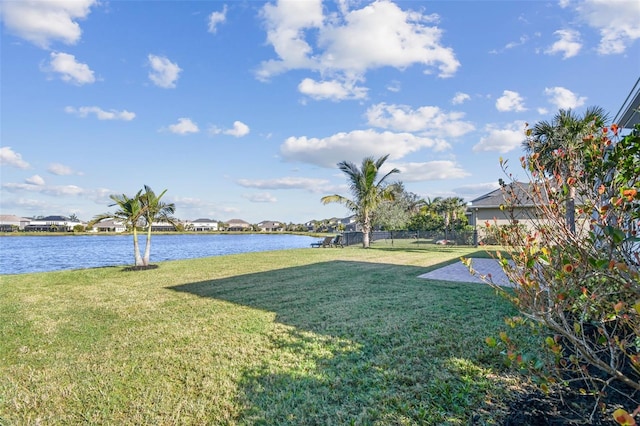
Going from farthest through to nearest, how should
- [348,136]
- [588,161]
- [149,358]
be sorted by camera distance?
[348,136] < [149,358] < [588,161]

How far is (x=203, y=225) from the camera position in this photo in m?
88.4

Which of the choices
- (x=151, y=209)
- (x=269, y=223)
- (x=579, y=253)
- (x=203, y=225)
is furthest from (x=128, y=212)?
(x=269, y=223)

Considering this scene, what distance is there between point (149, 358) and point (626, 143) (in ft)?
15.6

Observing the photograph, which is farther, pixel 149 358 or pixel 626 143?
pixel 149 358

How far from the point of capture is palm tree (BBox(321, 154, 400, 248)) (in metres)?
20.9

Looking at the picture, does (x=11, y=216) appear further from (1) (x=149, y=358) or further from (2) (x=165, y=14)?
(1) (x=149, y=358)

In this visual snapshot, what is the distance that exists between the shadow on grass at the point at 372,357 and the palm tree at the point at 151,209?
20.9ft

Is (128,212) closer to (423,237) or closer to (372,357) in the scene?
(372,357)

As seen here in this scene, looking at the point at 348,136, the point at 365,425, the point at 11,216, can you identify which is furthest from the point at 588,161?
the point at 11,216

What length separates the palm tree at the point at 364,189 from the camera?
20922 millimetres

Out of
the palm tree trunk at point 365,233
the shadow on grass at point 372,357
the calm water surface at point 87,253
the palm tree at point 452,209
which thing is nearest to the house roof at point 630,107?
the shadow on grass at point 372,357

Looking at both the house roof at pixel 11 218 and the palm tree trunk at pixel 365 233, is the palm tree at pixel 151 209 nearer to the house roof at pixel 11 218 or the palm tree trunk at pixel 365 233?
the palm tree trunk at pixel 365 233

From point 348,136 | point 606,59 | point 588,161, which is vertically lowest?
point 588,161

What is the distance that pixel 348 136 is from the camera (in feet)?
79.6
